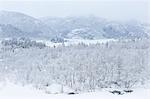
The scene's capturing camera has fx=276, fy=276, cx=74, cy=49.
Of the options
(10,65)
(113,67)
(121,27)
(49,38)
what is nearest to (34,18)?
(49,38)

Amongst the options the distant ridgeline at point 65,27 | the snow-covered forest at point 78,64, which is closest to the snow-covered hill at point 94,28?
the distant ridgeline at point 65,27

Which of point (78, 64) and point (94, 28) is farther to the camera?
point (78, 64)

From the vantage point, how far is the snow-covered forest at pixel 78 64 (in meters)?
5.89

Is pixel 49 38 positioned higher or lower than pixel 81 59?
higher

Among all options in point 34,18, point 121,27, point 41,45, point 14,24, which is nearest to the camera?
point 121,27

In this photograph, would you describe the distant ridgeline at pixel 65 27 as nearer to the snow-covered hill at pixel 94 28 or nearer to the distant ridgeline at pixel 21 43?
the snow-covered hill at pixel 94 28

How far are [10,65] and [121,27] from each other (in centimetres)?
256

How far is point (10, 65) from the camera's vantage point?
19.5 ft

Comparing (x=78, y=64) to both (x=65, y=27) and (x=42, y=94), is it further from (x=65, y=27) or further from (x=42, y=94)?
(x=42, y=94)

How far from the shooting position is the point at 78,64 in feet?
20.5

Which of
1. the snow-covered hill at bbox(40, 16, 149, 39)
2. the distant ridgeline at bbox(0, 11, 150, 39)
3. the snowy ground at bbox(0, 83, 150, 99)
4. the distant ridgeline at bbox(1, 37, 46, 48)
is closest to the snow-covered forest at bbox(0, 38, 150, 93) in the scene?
the distant ridgeline at bbox(1, 37, 46, 48)

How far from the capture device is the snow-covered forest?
589cm

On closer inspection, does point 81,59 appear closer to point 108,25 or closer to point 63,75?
point 63,75

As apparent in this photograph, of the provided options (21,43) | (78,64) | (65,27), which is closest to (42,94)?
(65,27)
